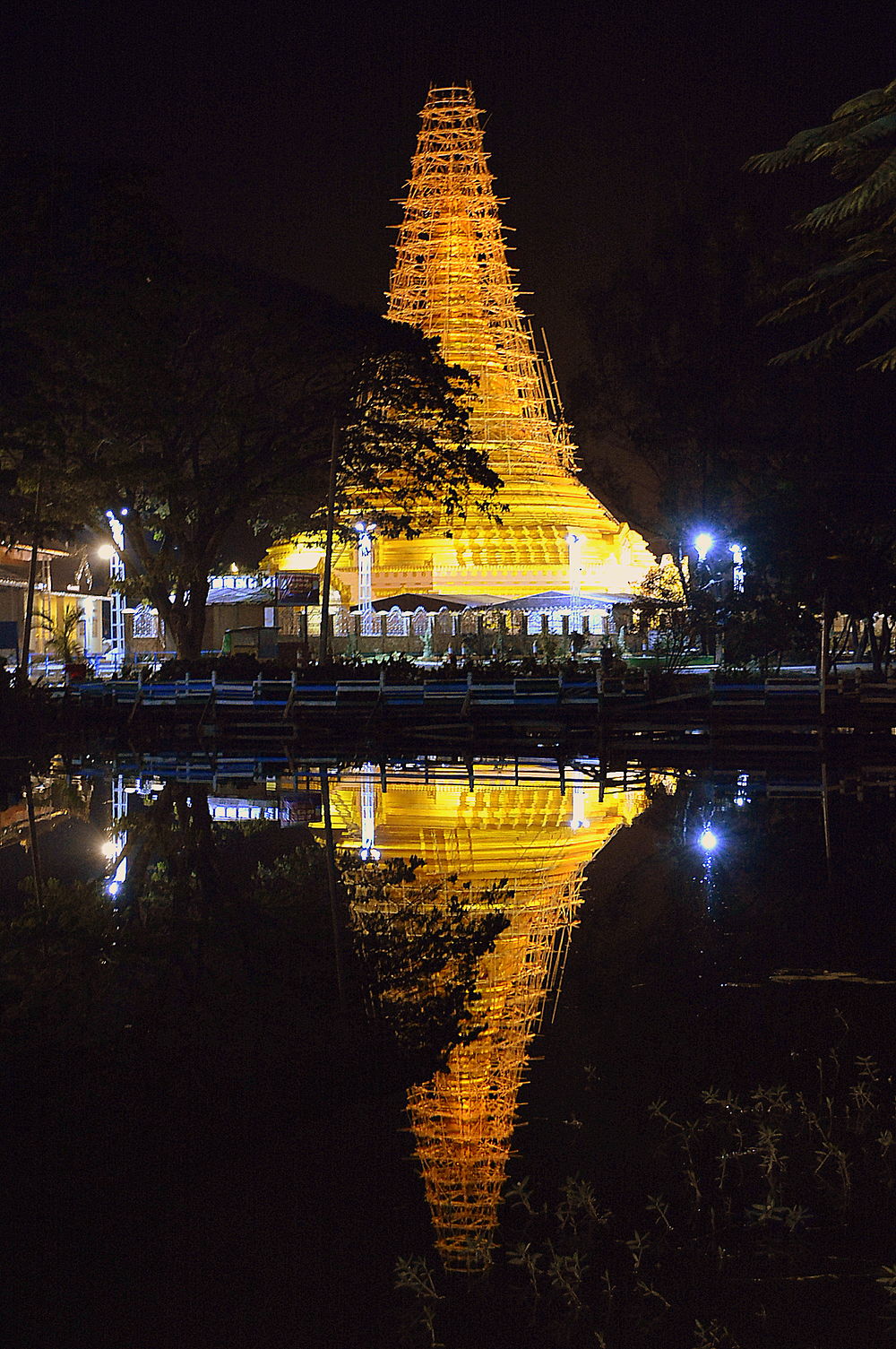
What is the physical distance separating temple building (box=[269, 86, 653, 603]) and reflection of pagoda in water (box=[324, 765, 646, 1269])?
123 ft

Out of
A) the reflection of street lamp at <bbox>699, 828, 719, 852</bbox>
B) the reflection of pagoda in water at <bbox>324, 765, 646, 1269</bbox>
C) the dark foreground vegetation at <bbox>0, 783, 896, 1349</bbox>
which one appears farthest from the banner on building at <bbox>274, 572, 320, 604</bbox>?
the dark foreground vegetation at <bbox>0, 783, 896, 1349</bbox>

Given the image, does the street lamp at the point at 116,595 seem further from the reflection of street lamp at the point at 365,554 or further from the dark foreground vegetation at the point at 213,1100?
the dark foreground vegetation at the point at 213,1100

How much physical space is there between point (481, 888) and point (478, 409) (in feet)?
168

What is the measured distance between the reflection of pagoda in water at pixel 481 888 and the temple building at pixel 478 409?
37.4 m

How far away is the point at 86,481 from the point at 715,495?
14873 millimetres

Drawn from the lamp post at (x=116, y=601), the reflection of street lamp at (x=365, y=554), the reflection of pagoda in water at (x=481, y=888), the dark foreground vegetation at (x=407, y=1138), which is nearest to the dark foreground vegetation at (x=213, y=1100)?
the dark foreground vegetation at (x=407, y=1138)

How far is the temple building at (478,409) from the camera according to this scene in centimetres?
6038

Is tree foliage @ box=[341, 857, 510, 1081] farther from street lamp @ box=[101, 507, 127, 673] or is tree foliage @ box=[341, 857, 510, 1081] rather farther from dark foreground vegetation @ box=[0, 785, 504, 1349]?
street lamp @ box=[101, 507, 127, 673]

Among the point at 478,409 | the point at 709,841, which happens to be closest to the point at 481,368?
the point at 478,409

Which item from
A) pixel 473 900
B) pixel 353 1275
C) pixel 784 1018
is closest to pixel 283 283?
pixel 473 900

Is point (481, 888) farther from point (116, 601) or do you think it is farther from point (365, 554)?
point (116, 601)

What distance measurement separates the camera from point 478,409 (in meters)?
62.0

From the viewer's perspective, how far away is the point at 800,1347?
4578 mm

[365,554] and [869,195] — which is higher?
[365,554]
